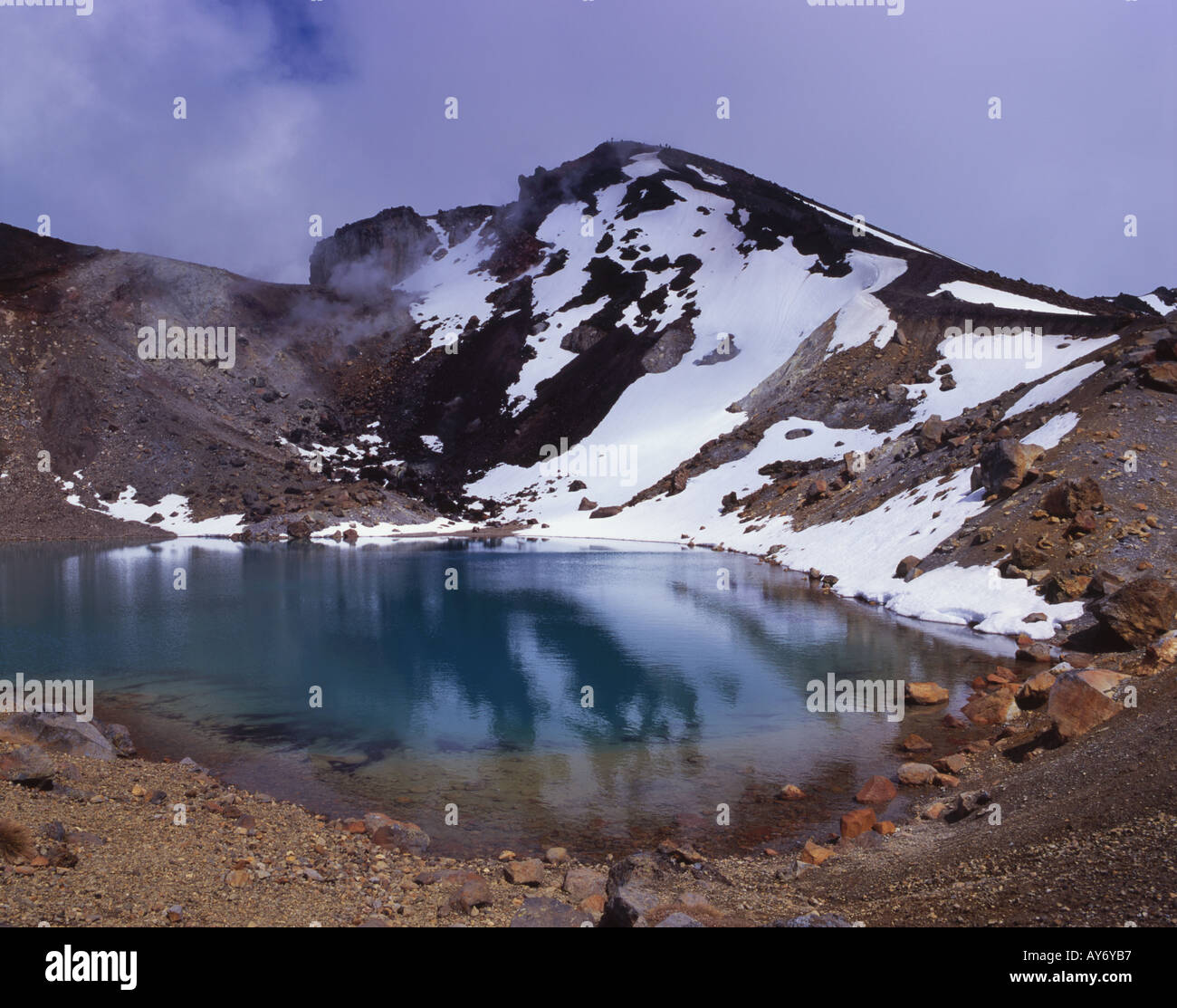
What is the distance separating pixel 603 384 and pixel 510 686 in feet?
237

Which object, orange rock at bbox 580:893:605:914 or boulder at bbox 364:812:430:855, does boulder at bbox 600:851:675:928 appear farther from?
boulder at bbox 364:812:430:855

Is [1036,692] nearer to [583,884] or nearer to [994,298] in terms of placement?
[583,884]

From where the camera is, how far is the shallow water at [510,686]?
13.5 meters

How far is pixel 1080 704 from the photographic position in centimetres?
1313

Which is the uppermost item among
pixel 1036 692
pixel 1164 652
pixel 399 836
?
pixel 1164 652

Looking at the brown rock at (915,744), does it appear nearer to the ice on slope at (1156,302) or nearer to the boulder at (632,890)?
the boulder at (632,890)

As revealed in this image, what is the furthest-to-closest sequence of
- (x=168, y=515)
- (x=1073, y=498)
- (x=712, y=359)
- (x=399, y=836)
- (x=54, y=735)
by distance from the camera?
(x=712, y=359), (x=168, y=515), (x=1073, y=498), (x=54, y=735), (x=399, y=836)

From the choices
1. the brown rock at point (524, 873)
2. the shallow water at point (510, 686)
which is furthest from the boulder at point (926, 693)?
the brown rock at point (524, 873)

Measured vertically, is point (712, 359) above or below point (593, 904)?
above

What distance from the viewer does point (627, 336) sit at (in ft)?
313

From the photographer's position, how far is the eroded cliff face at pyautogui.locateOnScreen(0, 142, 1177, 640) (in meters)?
41.5

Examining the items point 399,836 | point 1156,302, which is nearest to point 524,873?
point 399,836
